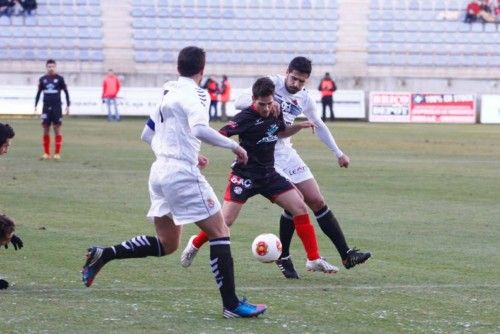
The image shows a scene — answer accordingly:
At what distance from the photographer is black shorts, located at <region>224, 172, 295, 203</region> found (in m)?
9.95

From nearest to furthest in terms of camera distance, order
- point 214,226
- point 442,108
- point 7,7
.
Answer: point 214,226 < point 442,108 < point 7,7

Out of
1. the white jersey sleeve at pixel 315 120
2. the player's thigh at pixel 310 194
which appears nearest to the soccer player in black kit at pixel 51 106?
the white jersey sleeve at pixel 315 120

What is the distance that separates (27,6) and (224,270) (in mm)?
40374

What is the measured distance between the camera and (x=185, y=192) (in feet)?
26.1

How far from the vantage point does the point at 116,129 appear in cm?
3584

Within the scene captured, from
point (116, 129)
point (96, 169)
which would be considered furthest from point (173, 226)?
point (116, 129)

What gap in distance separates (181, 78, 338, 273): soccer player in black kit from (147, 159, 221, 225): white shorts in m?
1.71

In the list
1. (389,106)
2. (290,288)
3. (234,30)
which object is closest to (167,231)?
(290,288)

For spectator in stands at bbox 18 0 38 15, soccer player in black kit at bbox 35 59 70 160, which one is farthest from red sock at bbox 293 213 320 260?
spectator in stands at bbox 18 0 38 15

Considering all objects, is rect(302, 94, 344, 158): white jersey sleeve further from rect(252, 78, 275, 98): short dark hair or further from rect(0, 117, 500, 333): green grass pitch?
rect(252, 78, 275, 98): short dark hair

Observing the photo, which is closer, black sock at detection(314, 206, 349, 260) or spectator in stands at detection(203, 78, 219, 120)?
black sock at detection(314, 206, 349, 260)

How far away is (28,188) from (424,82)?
29.9m

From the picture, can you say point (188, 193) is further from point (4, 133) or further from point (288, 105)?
point (288, 105)

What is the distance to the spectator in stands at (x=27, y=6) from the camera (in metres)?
46.7
